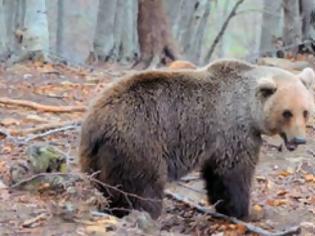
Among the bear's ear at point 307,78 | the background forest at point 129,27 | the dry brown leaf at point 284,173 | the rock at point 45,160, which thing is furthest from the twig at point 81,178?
the background forest at point 129,27

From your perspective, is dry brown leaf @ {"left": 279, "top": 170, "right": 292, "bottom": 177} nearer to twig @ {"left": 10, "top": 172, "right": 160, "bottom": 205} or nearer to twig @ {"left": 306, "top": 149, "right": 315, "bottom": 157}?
twig @ {"left": 306, "top": 149, "right": 315, "bottom": 157}

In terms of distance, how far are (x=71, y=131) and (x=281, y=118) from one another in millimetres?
2467

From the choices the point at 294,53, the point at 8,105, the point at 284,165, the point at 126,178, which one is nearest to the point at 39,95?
the point at 8,105

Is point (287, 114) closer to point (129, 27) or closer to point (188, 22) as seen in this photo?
point (129, 27)

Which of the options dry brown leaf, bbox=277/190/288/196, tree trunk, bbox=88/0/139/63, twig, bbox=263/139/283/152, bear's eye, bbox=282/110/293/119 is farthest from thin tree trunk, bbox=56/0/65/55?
bear's eye, bbox=282/110/293/119

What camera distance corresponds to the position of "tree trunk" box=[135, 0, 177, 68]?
11.9 meters

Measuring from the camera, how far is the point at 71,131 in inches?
304

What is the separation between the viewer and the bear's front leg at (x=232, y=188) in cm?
621

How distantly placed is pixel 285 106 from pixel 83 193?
5.22 ft

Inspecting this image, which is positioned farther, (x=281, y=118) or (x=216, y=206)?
(x=216, y=206)

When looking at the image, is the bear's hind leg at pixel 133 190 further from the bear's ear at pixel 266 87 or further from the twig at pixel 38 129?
the twig at pixel 38 129

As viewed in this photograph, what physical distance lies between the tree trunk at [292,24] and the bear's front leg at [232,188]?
258 inches

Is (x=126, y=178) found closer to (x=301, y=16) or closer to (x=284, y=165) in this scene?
(x=284, y=165)

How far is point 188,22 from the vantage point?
20.3 m
